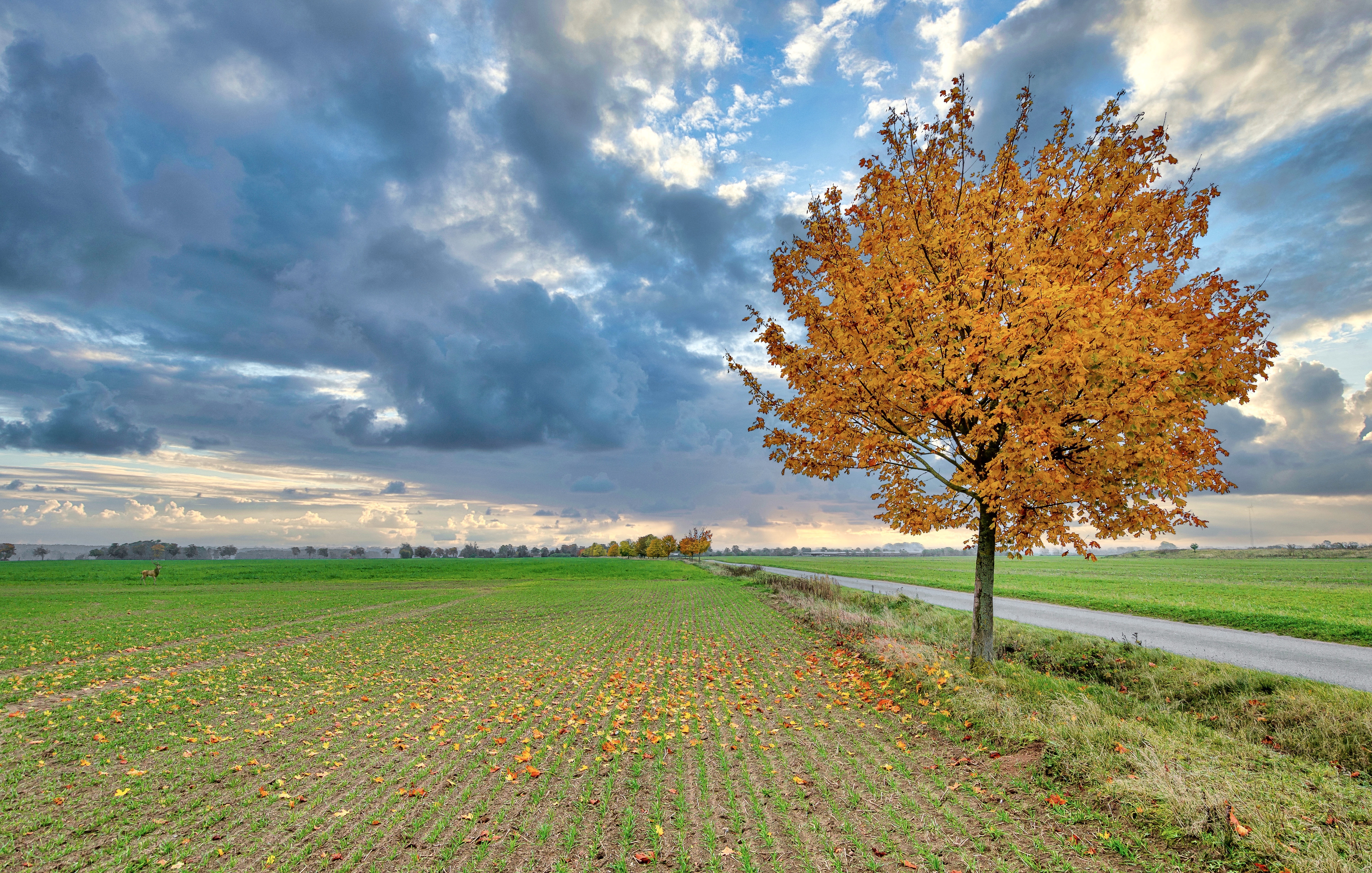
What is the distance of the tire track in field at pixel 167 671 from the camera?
10.2 meters

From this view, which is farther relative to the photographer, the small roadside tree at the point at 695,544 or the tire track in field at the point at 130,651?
the small roadside tree at the point at 695,544

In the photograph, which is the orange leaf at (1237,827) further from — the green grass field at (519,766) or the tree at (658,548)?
the tree at (658,548)

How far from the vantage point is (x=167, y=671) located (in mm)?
13328

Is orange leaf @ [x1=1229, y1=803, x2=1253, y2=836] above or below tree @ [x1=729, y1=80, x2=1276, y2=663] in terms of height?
below

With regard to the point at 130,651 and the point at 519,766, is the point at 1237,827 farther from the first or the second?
the point at 130,651

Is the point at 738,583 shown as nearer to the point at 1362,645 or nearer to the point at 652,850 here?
the point at 1362,645

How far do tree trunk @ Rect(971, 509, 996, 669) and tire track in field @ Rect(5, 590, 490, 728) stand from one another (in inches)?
669

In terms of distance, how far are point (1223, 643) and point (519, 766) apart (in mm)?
17399

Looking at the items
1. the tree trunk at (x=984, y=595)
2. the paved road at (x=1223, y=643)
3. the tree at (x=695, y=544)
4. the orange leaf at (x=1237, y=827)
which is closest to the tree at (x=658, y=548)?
the tree at (x=695, y=544)

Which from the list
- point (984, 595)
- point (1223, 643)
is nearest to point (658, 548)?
point (1223, 643)

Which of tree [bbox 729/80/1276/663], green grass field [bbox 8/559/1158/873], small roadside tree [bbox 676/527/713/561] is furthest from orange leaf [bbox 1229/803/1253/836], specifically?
small roadside tree [bbox 676/527/713/561]

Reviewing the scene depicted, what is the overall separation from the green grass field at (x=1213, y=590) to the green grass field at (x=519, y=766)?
1367cm

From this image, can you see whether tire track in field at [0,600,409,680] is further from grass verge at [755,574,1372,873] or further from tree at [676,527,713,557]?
tree at [676,527,713,557]

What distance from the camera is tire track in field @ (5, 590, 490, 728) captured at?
33.6 ft
